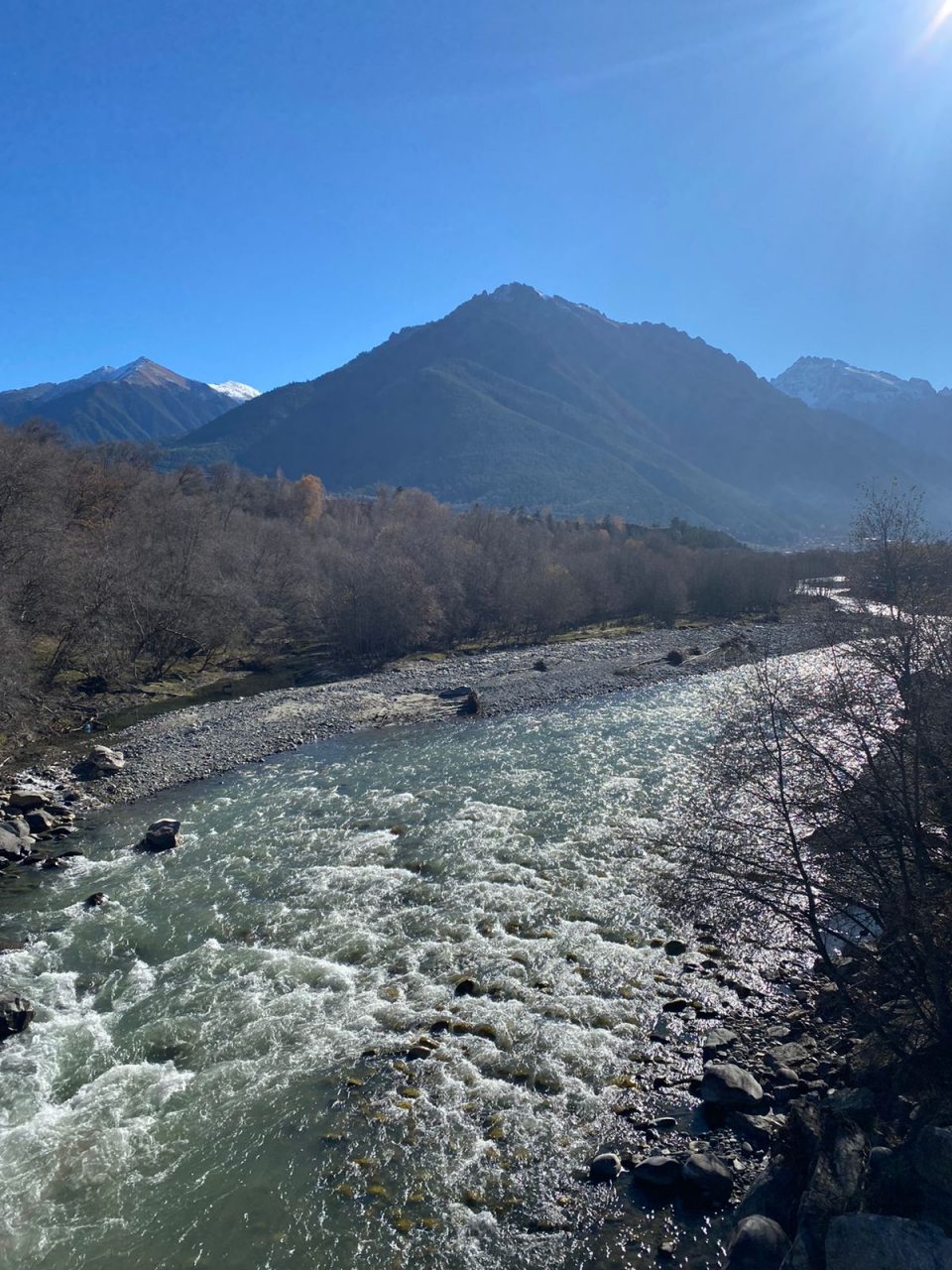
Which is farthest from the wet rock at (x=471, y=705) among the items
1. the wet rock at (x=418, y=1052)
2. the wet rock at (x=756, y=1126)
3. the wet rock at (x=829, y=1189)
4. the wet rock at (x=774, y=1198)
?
the wet rock at (x=829, y=1189)

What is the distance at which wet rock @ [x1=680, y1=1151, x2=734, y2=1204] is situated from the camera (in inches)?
318

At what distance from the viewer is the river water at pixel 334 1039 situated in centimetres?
814

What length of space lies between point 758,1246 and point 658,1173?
5.03 ft

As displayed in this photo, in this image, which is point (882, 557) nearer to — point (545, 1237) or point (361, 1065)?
point (545, 1237)

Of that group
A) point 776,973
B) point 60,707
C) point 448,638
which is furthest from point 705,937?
point 448,638

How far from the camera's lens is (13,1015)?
38.2 ft

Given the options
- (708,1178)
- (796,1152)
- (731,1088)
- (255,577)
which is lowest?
(708,1178)

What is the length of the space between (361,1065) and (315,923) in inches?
173

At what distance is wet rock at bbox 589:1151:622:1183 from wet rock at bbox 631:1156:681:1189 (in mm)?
204

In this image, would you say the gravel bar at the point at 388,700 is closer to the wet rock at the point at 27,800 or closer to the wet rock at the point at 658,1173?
the wet rock at the point at 27,800

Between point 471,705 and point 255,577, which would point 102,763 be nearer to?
point 471,705

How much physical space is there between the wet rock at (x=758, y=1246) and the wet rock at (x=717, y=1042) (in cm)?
314

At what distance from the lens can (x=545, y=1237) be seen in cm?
778

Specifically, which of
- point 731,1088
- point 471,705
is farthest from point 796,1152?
point 471,705
